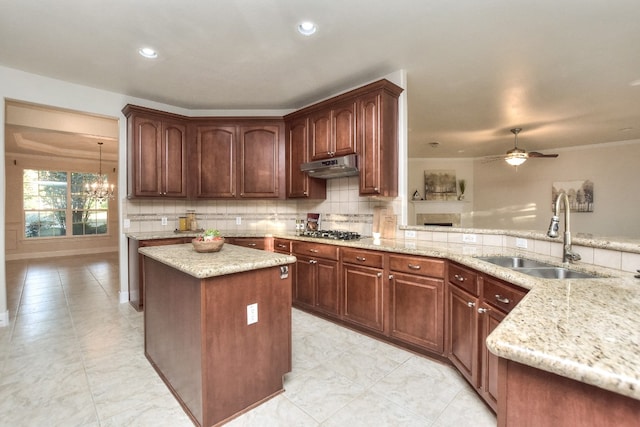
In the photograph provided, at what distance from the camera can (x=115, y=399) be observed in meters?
1.87

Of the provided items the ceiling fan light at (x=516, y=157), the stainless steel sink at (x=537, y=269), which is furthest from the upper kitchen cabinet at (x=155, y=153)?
the ceiling fan light at (x=516, y=157)

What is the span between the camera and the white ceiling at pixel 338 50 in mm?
2164

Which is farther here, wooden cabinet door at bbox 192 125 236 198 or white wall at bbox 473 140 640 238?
white wall at bbox 473 140 640 238

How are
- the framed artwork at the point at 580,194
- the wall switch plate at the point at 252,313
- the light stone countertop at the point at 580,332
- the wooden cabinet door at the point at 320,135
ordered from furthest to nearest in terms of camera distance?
1. the framed artwork at the point at 580,194
2. the wooden cabinet door at the point at 320,135
3. the wall switch plate at the point at 252,313
4. the light stone countertop at the point at 580,332

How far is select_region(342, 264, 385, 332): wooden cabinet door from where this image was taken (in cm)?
264

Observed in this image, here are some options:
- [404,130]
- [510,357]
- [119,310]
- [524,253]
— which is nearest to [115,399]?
[119,310]

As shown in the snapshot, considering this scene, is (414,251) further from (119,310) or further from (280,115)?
(119,310)

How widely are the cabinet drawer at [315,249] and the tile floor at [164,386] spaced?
0.69 m

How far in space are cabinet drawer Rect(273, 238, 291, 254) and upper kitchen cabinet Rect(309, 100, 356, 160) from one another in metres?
1.06

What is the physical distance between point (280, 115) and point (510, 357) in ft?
13.5

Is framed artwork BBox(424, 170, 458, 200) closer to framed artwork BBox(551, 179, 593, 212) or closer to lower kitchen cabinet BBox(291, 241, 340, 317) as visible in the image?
framed artwork BBox(551, 179, 593, 212)

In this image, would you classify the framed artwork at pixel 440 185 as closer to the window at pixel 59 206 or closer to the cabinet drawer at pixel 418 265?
the cabinet drawer at pixel 418 265

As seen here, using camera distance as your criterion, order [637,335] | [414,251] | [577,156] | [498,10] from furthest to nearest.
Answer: [577,156] → [414,251] → [498,10] → [637,335]

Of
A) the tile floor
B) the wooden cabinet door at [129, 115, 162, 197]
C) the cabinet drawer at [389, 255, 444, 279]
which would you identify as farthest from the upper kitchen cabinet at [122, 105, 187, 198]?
the cabinet drawer at [389, 255, 444, 279]
